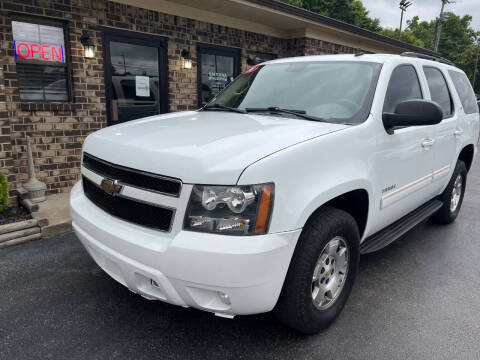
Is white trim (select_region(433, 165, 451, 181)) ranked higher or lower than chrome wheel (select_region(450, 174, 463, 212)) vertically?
higher

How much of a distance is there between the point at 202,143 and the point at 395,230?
2.06 m

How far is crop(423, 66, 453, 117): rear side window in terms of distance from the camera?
3863mm

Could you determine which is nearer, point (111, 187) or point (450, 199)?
point (111, 187)

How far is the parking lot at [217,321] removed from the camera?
94.3 inches

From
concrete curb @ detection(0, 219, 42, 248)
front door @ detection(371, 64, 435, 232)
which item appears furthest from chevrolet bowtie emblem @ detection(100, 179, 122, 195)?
concrete curb @ detection(0, 219, 42, 248)

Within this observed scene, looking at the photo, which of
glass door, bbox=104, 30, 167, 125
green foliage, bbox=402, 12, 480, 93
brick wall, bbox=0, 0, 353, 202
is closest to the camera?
brick wall, bbox=0, 0, 353, 202

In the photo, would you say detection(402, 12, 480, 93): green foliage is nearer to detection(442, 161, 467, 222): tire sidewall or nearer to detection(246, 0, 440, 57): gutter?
detection(246, 0, 440, 57): gutter

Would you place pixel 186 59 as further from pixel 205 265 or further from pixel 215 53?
pixel 205 265

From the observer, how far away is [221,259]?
187cm

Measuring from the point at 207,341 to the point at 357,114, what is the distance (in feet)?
6.27

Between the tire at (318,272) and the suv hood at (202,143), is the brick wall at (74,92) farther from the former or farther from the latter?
the tire at (318,272)

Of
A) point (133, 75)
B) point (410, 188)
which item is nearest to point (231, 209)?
point (410, 188)

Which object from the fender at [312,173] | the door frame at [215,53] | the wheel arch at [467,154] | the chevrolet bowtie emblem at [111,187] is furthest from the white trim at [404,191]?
the door frame at [215,53]

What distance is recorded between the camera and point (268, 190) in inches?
76.8
